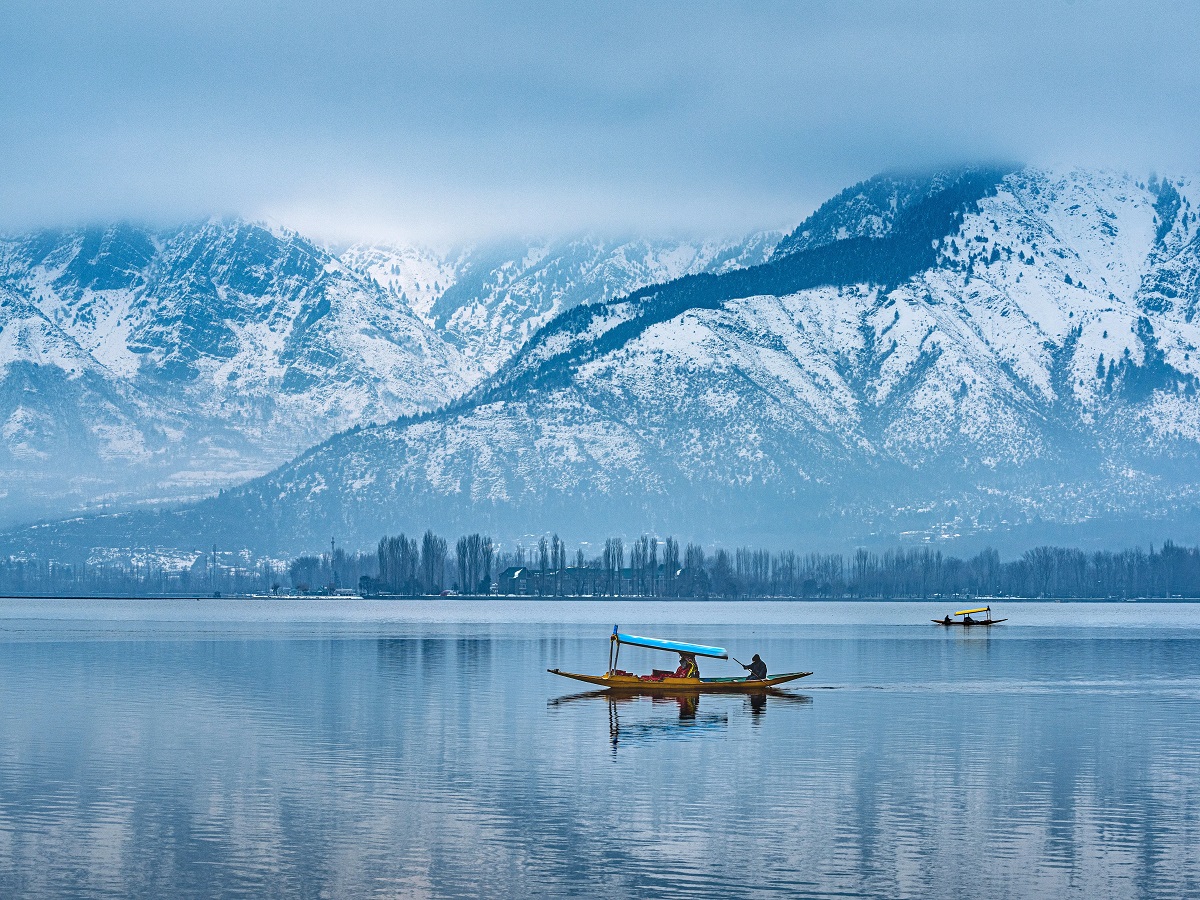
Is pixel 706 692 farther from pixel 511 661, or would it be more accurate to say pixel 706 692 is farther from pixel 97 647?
pixel 97 647

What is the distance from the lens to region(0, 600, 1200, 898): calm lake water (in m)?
56.8

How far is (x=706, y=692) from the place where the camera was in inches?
4754

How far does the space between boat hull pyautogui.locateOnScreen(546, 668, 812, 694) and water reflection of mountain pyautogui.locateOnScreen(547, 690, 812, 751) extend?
483mm

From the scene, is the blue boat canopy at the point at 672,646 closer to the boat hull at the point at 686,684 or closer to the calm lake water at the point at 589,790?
the boat hull at the point at 686,684

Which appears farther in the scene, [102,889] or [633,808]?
[633,808]

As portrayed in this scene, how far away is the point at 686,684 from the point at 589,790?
150ft

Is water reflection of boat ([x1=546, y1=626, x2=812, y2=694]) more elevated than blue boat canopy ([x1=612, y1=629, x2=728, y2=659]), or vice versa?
blue boat canopy ([x1=612, y1=629, x2=728, y2=659])

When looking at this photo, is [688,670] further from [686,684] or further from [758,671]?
[758,671]

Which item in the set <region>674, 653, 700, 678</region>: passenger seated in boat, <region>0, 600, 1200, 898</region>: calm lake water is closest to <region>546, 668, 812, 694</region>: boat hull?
<region>674, 653, 700, 678</region>: passenger seated in boat

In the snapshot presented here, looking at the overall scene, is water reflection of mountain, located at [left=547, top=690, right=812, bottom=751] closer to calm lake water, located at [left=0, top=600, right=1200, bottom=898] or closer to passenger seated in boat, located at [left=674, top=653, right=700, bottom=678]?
calm lake water, located at [left=0, top=600, right=1200, bottom=898]

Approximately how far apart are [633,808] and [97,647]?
131 m

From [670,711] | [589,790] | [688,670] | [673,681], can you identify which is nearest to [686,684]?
[673,681]

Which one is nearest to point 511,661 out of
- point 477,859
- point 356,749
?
point 356,749

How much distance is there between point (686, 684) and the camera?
119 meters
